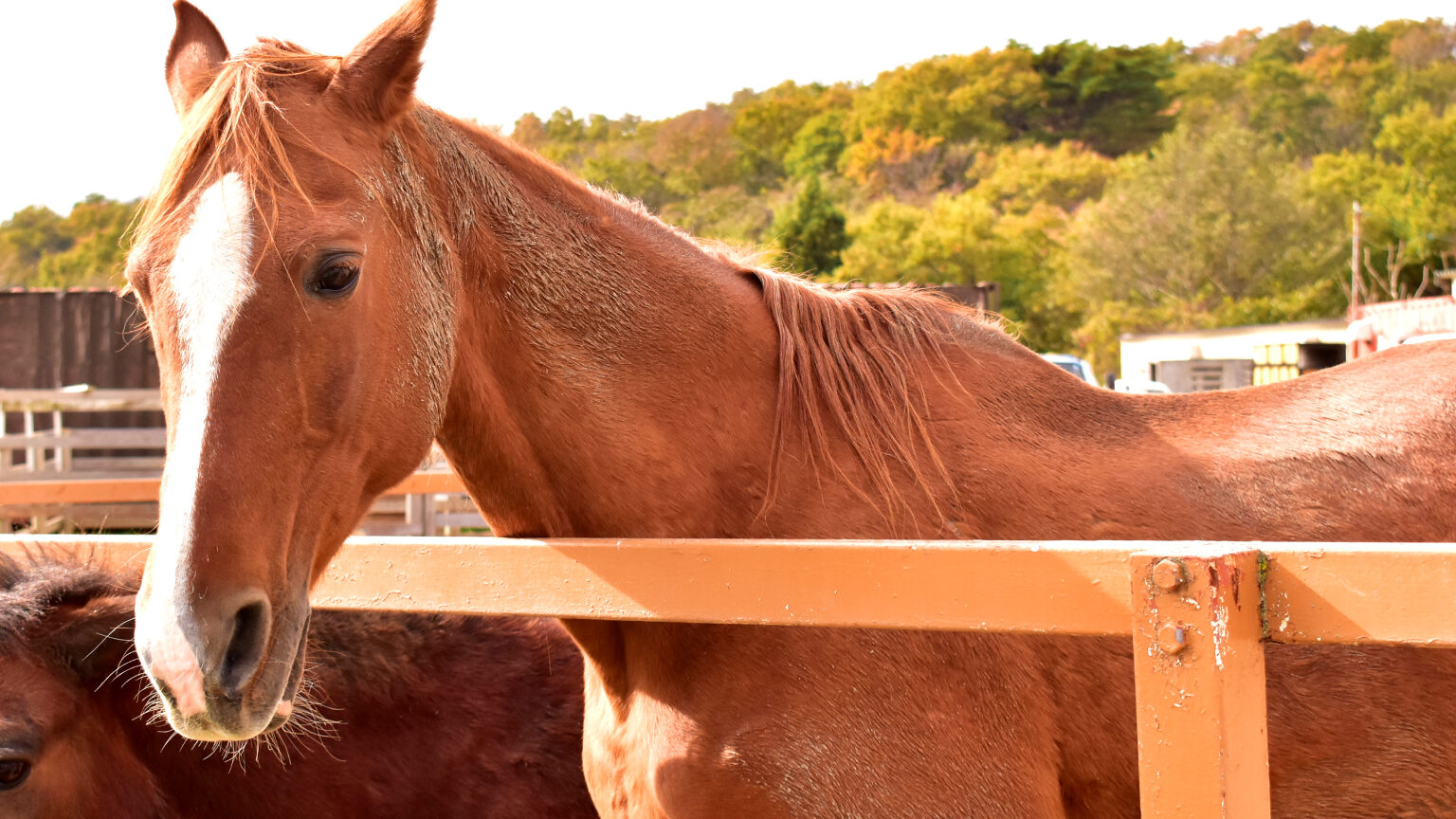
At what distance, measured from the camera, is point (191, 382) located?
1669 millimetres

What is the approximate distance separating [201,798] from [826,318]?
1909 mm

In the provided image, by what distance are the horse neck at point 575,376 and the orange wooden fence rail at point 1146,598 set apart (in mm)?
243

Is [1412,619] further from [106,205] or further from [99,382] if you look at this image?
[106,205]

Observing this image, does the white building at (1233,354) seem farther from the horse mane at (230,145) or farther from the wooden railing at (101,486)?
the horse mane at (230,145)

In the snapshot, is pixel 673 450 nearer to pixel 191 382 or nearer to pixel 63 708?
pixel 191 382

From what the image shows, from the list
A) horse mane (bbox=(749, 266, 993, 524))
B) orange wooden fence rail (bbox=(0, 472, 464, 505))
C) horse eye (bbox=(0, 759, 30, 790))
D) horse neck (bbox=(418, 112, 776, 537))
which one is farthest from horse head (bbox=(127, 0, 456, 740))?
orange wooden fence rail (bbox=(0, 472, 464, 505))

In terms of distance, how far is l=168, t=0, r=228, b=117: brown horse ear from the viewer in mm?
2113

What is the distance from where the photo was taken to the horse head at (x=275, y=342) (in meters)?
1.59

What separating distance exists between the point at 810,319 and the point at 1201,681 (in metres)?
1.18

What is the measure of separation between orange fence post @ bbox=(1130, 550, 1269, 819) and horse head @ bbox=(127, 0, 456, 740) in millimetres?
1224

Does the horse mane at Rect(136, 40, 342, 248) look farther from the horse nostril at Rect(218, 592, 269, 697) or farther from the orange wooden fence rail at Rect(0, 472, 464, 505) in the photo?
the orange wooden fence rail at Rect(0, 472, 464, 505)

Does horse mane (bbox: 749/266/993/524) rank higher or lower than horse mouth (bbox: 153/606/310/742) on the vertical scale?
higher

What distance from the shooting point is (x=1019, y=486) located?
2.29 metres

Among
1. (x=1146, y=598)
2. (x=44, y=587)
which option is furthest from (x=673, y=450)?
(x=44, y=587)
